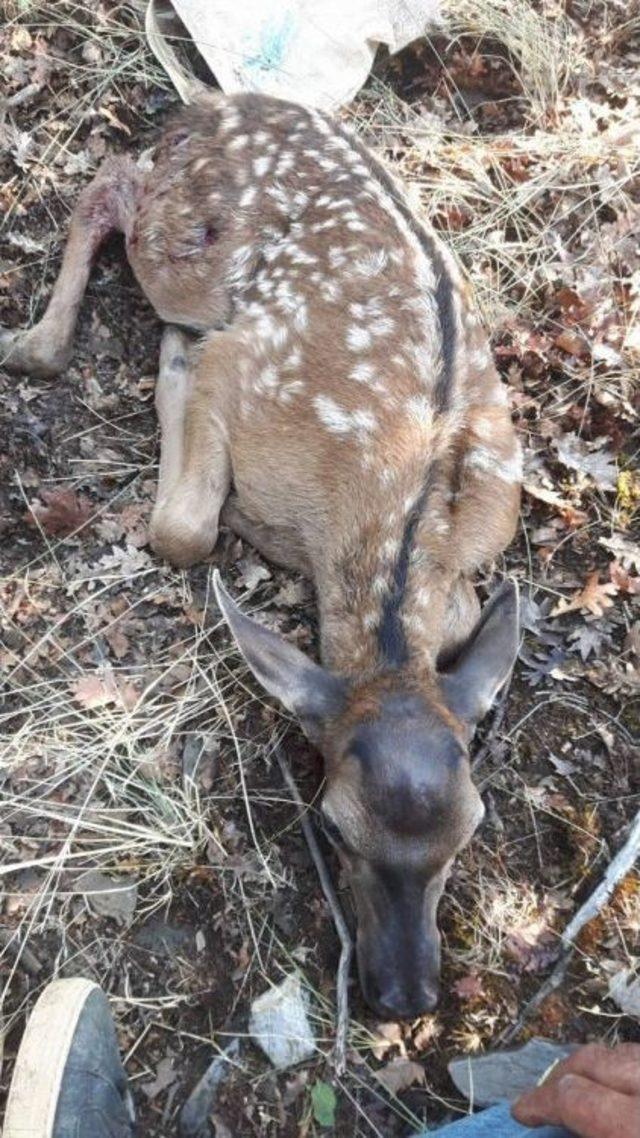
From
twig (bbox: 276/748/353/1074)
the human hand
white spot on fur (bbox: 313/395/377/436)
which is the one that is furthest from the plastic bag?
the human hand

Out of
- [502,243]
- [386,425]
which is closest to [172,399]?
[386,425]

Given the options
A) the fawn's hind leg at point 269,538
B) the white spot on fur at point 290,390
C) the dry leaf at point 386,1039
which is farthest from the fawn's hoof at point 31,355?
the dry leaf at point 386,1039

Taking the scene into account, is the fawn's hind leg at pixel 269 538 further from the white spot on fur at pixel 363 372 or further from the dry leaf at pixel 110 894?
the dry leaf at pixel 110 894

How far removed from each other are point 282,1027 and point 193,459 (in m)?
2.31

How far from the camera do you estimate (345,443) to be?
14.8 feet

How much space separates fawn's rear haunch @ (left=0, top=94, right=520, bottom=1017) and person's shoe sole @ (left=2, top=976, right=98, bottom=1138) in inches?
39.4

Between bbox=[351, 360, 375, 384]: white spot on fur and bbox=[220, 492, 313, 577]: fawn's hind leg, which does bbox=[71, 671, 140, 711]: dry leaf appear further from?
bbox=[351, 360, 375, 384]: white spot on fur

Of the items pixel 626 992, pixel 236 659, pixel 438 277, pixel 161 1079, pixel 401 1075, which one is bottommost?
pixel 626 992

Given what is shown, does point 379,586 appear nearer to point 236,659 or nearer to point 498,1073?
point 236,659

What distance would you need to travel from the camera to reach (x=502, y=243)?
584 cm

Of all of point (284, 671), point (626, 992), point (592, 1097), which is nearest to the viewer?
point (592, 1097)

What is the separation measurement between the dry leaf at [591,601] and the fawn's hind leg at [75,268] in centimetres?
254

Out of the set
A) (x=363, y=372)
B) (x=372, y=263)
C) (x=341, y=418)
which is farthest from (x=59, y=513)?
(x=372, y=263)

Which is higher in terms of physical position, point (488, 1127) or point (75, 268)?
point (75, 268)
